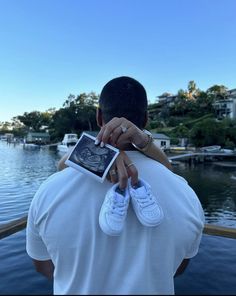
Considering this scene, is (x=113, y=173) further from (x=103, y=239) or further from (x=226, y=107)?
(x=226, y=107)

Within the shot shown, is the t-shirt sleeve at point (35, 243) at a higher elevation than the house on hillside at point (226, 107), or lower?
lower

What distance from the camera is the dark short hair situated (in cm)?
140

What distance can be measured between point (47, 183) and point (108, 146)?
291mm

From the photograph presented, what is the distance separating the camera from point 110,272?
1194 mm

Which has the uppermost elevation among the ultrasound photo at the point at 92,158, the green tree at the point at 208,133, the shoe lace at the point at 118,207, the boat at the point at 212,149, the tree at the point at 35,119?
the tree at the point at 35,119

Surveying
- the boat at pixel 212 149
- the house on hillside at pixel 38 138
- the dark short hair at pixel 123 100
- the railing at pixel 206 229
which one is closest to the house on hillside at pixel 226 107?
the boat at pixel 212 149

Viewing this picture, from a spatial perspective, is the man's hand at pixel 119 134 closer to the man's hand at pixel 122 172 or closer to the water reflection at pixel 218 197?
the man's hand at pixel 122 172

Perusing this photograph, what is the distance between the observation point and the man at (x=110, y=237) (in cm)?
119

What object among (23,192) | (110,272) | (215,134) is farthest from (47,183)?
(215,134)

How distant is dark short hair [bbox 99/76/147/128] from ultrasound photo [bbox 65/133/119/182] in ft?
0.72

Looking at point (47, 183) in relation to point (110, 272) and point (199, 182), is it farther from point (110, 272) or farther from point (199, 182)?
point (199, 182)

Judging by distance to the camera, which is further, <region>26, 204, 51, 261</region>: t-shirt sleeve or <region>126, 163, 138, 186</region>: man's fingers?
<region>26, 204, 51, 261</region>: t-shirt sleeve

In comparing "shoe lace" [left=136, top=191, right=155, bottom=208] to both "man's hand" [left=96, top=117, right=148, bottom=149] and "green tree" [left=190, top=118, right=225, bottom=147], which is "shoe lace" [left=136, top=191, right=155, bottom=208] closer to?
"man's hand" [left=96, top=117, right=148, bottom=149]

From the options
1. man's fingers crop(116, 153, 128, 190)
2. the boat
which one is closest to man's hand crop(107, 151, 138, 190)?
man's fingers crop(116, 153, 128, 190)
